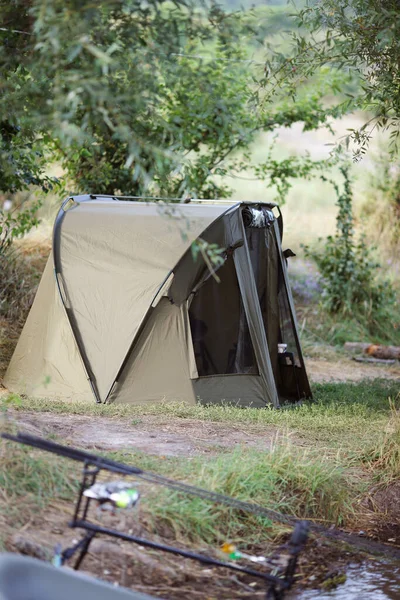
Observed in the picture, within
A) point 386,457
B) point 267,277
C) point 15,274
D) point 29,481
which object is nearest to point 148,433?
point 386,457

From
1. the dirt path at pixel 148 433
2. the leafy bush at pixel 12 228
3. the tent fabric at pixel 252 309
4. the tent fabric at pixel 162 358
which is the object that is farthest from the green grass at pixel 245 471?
the leafy bush at pixel 12 228

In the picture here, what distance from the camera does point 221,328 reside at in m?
6.86

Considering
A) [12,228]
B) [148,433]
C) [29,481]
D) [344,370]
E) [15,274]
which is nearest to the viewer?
[29,481]

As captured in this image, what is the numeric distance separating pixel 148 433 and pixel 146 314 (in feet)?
4.11

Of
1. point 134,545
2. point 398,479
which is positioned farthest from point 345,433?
point 134,545

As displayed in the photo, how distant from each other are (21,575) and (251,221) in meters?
4.66

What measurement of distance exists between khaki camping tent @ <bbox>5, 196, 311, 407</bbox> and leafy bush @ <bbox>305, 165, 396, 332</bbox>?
4608mm

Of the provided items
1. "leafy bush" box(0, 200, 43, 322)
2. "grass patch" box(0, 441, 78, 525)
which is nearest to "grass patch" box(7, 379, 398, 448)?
"grass patch" box(0, 441, 78, 525)

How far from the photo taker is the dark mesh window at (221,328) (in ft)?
22.1

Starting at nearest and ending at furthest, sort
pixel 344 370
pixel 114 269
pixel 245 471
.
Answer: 1. pixel 245 471
2. pixel 114 269
3. pixel 344 370

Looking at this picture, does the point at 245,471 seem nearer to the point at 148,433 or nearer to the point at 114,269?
the point at 148,433

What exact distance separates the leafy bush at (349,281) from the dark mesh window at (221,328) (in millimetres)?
4800

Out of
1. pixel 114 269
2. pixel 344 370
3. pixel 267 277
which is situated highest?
pixel 114 269

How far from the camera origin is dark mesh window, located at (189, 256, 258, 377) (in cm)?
674
